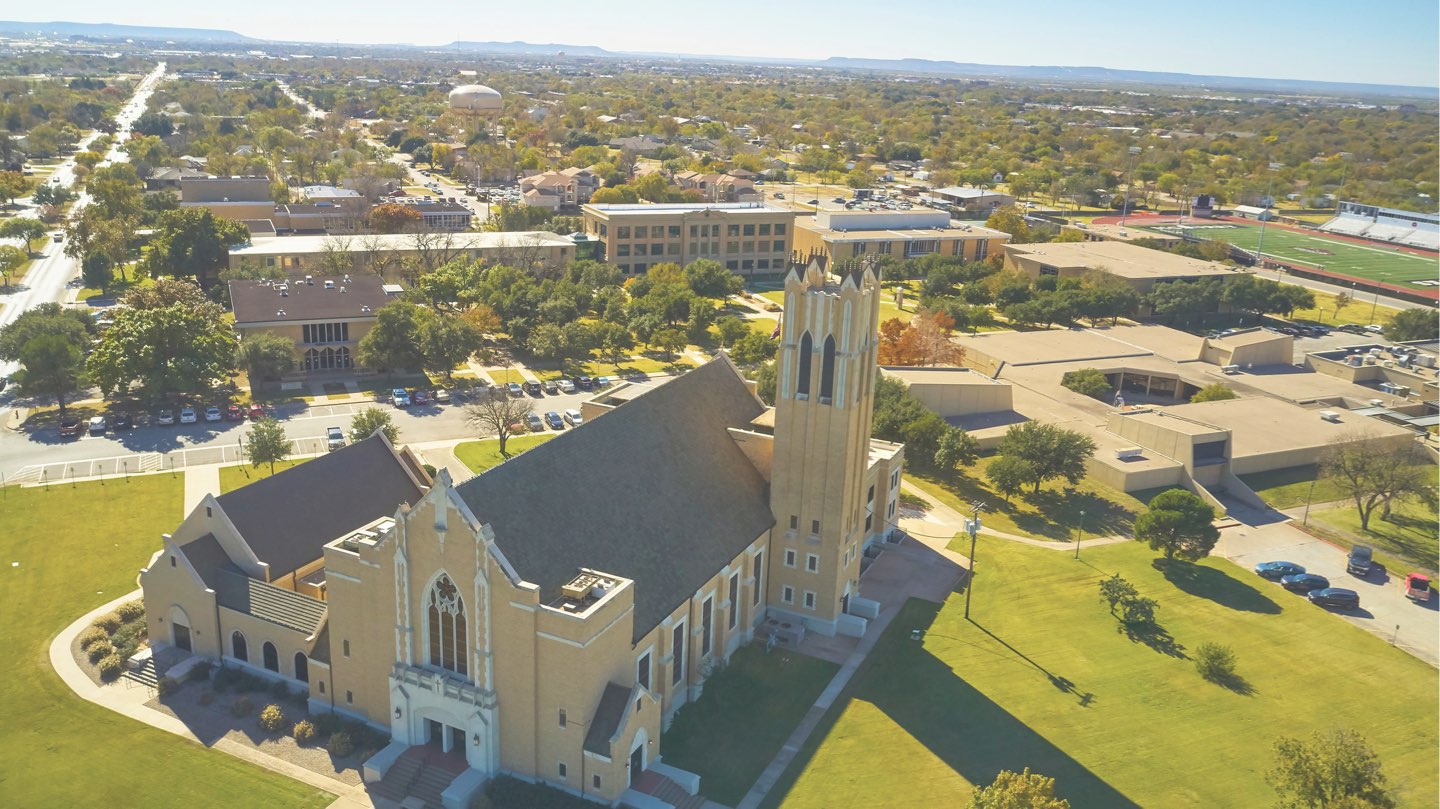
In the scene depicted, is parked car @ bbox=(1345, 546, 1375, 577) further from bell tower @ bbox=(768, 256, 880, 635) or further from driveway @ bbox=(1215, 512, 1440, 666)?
bell tower @ bbox=(768, 256, 880, 635)

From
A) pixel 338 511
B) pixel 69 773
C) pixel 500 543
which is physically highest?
pixel 500 543

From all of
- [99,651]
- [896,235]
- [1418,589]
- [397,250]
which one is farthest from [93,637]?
[896,235]

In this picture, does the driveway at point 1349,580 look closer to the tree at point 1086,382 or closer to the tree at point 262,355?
the tree at point 1086,382

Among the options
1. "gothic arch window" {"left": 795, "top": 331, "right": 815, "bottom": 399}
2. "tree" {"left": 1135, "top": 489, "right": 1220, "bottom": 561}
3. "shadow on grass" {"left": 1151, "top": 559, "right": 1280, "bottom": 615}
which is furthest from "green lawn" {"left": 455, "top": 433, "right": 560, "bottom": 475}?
"shadow on grass" {"left": 1151, "top": 559, "right": 1280, "bottom": 615}

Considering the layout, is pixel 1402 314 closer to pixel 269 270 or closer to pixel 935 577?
pixel 935 577

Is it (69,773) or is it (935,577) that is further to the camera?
(935,577)

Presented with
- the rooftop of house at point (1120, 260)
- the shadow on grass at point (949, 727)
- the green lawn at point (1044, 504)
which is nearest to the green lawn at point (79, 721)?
the shadow on grass at point (949, 727)

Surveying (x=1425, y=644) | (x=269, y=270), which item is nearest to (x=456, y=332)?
(x=269, y=270)
